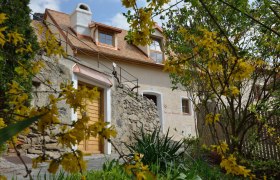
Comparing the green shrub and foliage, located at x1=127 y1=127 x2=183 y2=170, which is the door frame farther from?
the green shrub

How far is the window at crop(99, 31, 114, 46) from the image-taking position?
609 inches

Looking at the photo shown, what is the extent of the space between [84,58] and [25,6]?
6413mm

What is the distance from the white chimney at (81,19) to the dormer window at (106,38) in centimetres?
59

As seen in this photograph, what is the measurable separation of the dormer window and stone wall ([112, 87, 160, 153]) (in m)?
4.07

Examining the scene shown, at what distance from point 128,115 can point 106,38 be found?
5294mm

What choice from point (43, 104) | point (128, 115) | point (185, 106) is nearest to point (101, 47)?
point (128, 115)

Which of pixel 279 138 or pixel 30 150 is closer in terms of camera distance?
pixel 279 138

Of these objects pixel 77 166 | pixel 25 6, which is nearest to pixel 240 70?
pixel 77 166

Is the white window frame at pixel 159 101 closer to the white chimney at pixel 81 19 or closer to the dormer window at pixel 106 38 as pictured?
the dormer window at pixel 106 38

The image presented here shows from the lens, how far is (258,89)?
7172 millimetres

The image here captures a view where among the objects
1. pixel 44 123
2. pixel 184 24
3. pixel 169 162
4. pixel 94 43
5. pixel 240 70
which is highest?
pixel 94 43

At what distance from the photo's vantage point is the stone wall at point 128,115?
11.1 meters

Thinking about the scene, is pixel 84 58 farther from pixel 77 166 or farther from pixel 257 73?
pixel 77 166

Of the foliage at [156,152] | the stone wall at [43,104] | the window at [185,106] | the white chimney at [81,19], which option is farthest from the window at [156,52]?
the foliage at [156,152]
